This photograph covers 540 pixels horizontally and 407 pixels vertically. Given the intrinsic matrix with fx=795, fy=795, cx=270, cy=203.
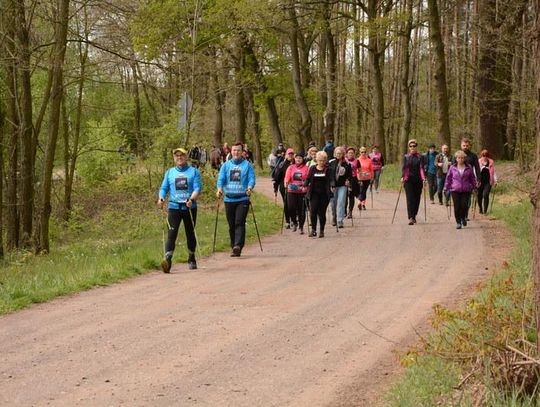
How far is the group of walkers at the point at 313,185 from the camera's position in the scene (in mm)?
13055

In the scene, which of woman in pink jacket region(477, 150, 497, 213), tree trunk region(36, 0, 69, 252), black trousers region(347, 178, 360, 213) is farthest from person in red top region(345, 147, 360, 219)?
tree trunk region(36, 0, 69, 252)

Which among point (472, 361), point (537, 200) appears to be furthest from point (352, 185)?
point (537, 200)

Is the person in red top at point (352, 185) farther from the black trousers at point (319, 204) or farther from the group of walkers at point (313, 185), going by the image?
the black trousers at point (319, 204)

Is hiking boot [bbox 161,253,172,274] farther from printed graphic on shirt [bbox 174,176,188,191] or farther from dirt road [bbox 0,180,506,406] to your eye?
printed graphic on shirt [bbox 174,176,188,191]

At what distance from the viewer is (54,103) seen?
59.6 ft

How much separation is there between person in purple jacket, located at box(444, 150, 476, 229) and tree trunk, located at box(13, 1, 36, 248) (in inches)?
384

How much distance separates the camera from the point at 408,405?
520cm

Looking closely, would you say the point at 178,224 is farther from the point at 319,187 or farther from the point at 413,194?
the point at 413,194

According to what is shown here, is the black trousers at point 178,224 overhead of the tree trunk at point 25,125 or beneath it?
beneath

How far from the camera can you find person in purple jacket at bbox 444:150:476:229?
58.4 feet

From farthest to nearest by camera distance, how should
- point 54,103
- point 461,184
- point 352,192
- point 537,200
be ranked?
1. point 352,192
2. point 54,103
3. point 461,184
4. point 537,200

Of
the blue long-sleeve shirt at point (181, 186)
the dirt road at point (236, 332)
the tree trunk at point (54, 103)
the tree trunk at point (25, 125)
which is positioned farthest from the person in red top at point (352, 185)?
the tree trunk at point (25, 125)

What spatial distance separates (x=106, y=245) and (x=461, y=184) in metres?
8.10

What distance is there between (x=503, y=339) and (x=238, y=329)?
3.39 metres
